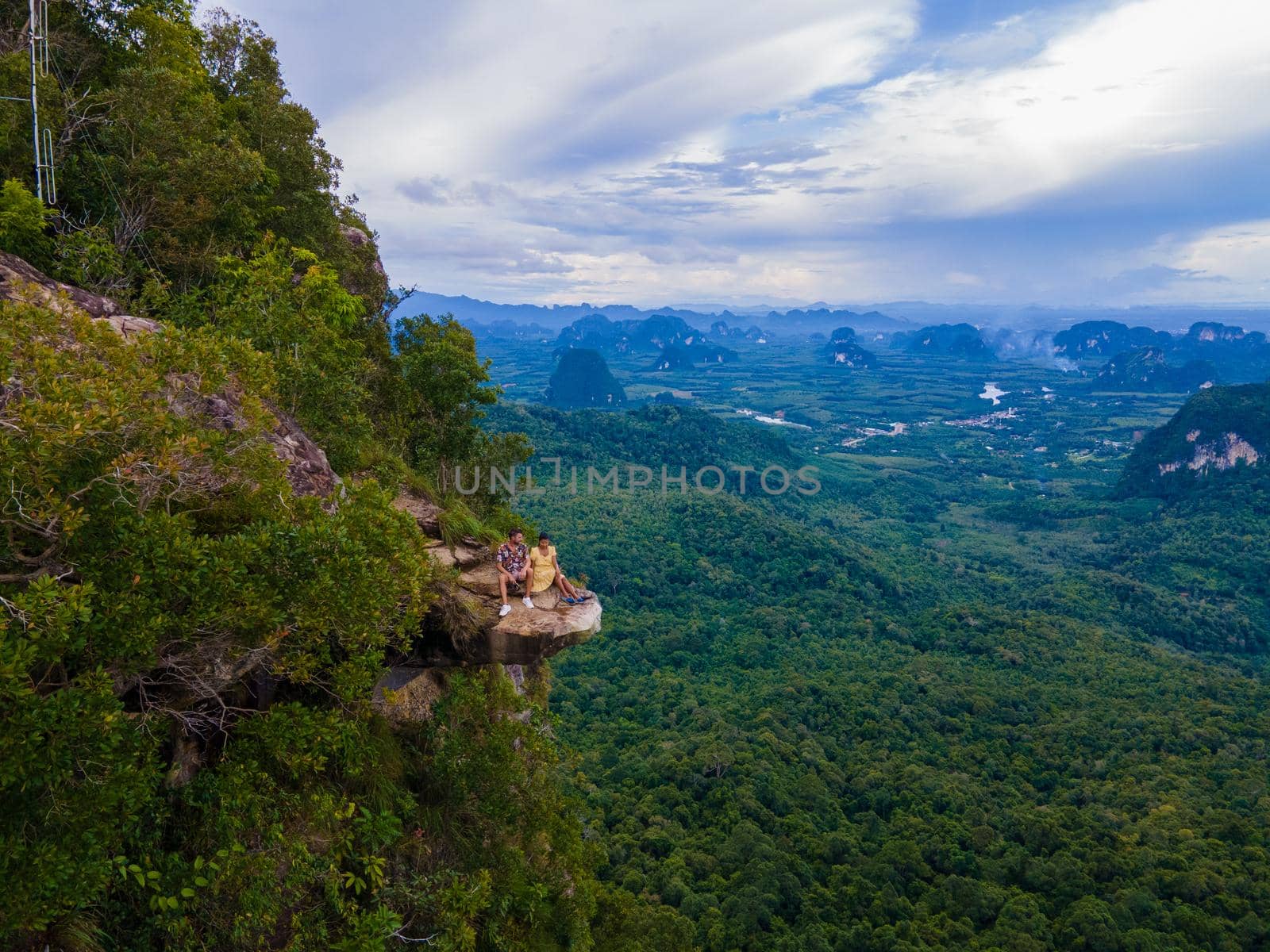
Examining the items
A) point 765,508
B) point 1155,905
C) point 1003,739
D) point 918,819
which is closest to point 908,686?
point 1003,739

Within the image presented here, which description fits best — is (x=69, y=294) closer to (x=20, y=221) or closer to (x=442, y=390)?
(x=20, y=221)

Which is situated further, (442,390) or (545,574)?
(442,390)

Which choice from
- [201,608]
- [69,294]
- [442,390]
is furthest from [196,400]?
[442,390]

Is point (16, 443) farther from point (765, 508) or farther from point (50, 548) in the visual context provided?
point (765, 508)

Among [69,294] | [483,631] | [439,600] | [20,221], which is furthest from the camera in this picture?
[483,631]

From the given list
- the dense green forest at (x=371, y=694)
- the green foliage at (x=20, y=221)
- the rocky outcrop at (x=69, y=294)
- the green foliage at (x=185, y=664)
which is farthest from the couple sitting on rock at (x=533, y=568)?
the green foliage at (x=20, y=221)

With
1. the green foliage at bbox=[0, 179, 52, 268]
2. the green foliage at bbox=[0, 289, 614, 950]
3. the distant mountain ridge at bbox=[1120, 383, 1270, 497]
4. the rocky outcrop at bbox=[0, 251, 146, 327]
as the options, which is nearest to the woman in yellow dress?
the green foliage at bbox=[0, 289, 614, 950]
